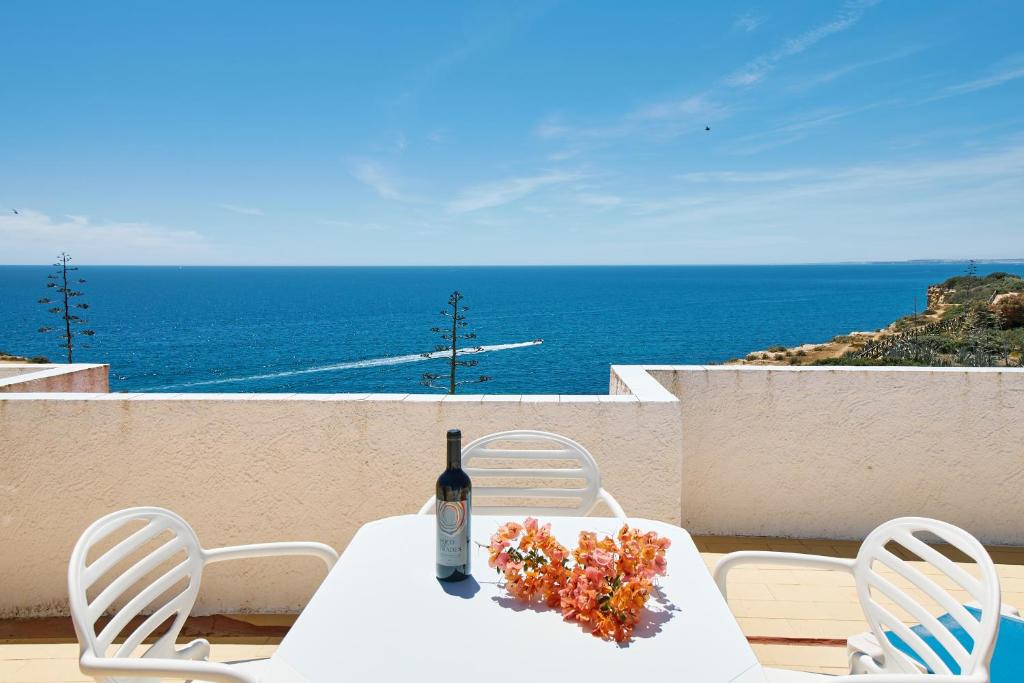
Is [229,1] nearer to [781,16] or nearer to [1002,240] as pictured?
[781,16]

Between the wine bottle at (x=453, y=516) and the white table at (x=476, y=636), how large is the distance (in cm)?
4

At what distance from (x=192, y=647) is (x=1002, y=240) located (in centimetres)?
4439

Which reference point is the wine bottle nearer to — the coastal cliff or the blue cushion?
the blue cushion

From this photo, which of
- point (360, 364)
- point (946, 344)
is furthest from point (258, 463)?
point (360, 364)

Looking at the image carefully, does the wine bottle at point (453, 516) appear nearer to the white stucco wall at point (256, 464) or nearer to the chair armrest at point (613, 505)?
the chair armrest at point (613, 505)

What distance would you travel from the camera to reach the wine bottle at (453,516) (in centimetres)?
122

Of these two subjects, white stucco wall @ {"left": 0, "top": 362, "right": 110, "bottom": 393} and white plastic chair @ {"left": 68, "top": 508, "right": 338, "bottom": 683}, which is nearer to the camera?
white plastic chair @ {"left": 68, "top": 508, "right": 338, "bottom": 683}

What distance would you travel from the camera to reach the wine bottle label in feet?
4.06

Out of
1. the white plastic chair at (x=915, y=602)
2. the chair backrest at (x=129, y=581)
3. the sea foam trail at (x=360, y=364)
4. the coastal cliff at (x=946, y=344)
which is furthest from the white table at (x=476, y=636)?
the sea foam trail at (x=360, y=364)

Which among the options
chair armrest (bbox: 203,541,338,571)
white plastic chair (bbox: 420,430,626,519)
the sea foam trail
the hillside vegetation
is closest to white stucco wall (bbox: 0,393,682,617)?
white plastic chair (bbox: 420,430,626,519)

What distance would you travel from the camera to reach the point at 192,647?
144 cm

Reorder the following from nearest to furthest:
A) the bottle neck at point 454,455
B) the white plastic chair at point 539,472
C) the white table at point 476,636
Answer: the white table at point 476,636
the bottle neck at point 454,455
the white plastic chair at point 539,472

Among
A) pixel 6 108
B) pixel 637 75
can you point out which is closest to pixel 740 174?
pixel 637 75

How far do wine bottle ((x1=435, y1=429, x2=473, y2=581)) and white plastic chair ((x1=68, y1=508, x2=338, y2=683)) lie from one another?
1.31ft
